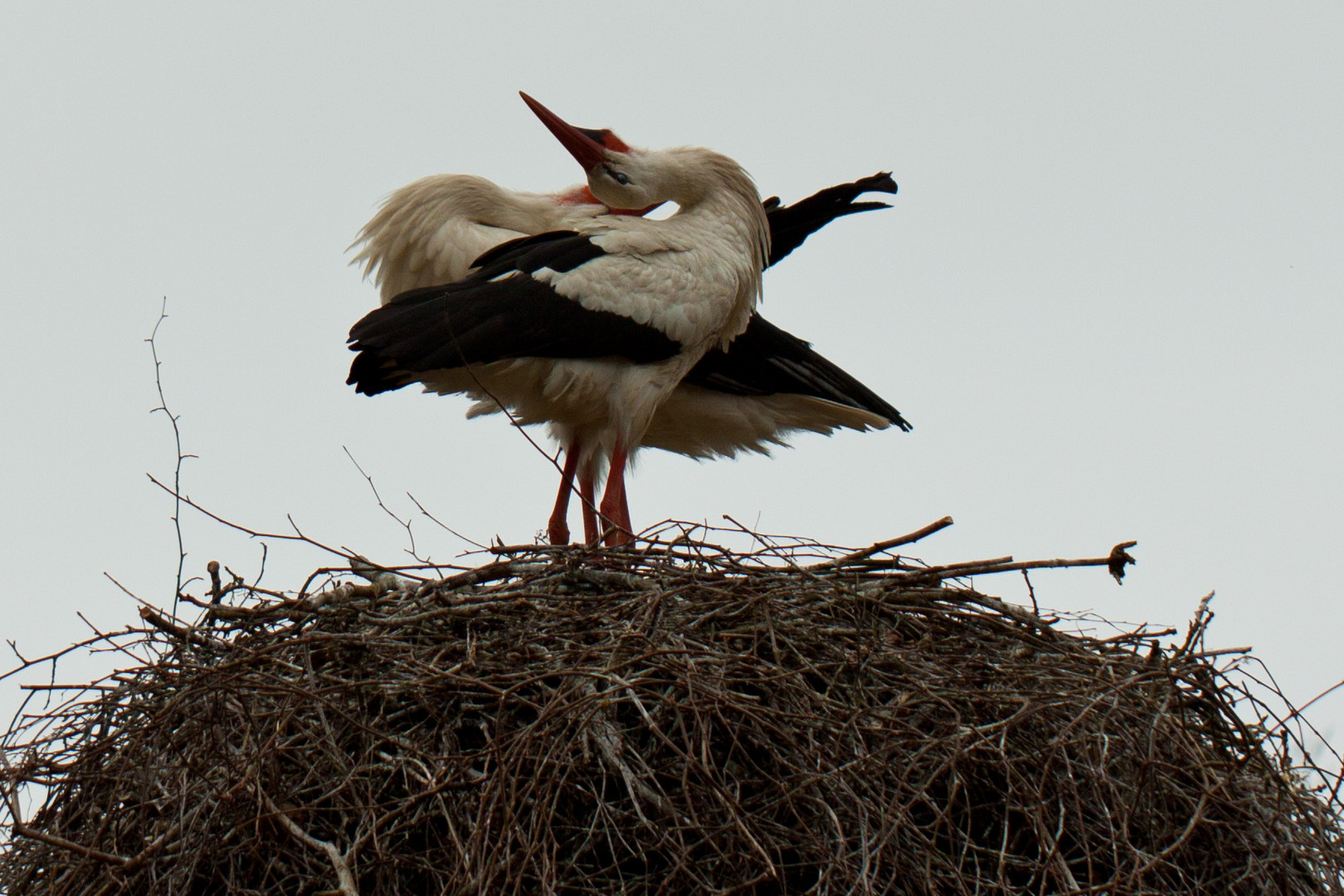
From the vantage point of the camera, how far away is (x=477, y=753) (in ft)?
11.0

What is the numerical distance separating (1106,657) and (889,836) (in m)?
0.95

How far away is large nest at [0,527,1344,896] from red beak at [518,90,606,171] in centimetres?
236

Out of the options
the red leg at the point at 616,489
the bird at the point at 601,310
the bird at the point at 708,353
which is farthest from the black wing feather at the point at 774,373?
the red leg at the point at 616,489

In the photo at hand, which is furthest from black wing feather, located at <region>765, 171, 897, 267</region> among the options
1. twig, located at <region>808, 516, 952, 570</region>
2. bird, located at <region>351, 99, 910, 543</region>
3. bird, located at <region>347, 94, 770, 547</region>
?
twig, located at <region>808, 516, 952, 570</region>

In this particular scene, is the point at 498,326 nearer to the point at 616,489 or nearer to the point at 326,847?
the point at 616,489

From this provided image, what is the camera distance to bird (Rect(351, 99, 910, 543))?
6.16 meters

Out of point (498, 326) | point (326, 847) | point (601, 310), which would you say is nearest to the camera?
point (326, 847)

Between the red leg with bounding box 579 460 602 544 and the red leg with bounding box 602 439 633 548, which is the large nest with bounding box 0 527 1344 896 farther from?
the red leg with bounding box 579 460 602 544

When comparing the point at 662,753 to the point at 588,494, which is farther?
the point at 588,494

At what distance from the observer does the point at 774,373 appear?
21.5ft

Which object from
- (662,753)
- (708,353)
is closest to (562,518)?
(708,353)

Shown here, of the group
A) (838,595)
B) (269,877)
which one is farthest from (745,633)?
(269,877)

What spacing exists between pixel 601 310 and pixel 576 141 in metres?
0.92

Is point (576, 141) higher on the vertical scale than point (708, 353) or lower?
higher
